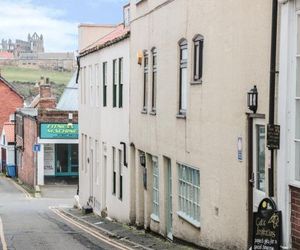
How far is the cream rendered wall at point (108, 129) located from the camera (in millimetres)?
21234

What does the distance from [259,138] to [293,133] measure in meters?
1.73

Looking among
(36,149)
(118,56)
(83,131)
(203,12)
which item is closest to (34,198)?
(36,149)

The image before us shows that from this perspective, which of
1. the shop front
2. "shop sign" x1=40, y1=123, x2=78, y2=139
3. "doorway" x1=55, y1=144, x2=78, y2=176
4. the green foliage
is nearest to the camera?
"shop sign" x1=40, y1=123, x2=78, y2=139

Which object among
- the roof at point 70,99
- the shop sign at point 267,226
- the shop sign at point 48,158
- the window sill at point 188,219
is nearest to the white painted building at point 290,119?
the shop sign at point 267,226

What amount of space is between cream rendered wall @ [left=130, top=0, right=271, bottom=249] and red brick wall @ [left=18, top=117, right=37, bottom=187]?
31.2m

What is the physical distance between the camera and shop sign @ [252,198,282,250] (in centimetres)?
948

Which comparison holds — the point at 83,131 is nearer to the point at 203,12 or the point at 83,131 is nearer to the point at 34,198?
the point at 34,198

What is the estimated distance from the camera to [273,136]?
30.9ft

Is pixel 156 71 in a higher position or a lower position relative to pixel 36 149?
higher

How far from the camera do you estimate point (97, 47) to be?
84.6ft

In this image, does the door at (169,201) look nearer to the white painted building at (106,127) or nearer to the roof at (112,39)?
the white painted building at (106,127)

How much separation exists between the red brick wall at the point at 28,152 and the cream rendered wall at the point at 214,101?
102ft

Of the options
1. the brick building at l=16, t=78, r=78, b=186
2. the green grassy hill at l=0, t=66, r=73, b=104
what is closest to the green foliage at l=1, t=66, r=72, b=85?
the green grassy hill at l=0, t=66, r=73, b=104

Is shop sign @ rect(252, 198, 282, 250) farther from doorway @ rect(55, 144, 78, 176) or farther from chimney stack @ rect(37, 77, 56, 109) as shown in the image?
chimney stack @ rect(37, 77, 56, 109)
